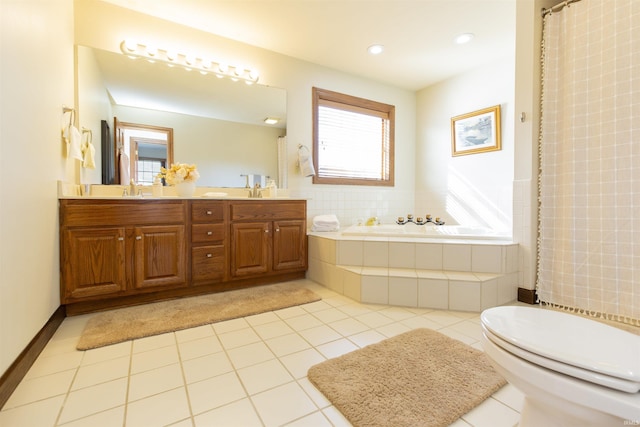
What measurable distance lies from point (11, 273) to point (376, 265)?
2259 millimetres

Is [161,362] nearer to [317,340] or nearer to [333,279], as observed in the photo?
[317,340]

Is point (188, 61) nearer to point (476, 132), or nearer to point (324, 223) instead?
point (324, 223)

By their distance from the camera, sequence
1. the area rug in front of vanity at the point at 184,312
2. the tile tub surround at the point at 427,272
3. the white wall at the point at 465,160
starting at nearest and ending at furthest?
the area rug in front of vanity at the point at 184,312 → the tile tub surround at the point at 427,272 → the white wall at the point at 465,160

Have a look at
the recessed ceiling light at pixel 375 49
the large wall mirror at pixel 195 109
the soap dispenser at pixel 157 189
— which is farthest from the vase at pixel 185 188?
the recessed ceiling light at pixel 375 49

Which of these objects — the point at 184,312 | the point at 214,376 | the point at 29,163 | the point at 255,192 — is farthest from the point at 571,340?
the point at 255,192

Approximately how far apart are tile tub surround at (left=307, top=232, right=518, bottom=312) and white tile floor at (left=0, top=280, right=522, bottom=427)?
20 centimetres

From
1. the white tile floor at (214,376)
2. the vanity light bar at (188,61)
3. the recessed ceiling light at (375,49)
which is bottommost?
the white tile floor at (214,376)

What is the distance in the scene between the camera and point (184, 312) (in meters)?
2.06

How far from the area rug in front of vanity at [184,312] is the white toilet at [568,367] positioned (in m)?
1.60

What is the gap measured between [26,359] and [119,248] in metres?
0.83

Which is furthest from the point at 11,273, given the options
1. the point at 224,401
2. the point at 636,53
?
the point at 636,53

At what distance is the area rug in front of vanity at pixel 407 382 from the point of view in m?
1.07

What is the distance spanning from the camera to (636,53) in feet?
5.74

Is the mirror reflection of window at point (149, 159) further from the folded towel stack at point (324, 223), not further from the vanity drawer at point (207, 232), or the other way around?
the folded towel stack at point (324, 223)
